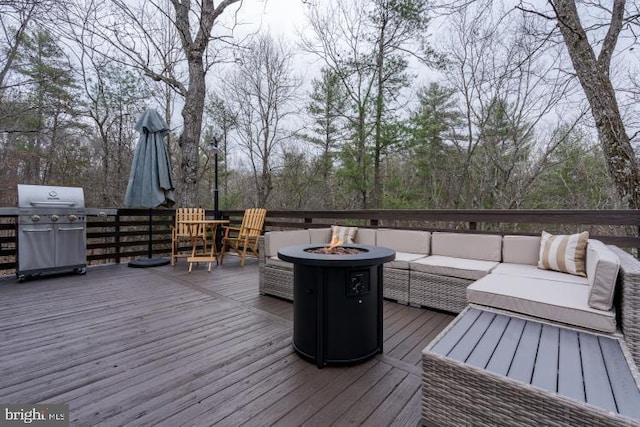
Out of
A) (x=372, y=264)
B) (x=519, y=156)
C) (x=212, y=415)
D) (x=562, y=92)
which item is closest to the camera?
(x=212, y=415)

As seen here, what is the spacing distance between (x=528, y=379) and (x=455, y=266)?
176 cm

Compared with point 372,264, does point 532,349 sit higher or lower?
lower

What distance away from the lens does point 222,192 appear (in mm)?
10961

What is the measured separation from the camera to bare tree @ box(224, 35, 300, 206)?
371 inches

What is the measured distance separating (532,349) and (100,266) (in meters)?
5.76

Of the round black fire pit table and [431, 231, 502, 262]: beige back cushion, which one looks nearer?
the round black fire pit table

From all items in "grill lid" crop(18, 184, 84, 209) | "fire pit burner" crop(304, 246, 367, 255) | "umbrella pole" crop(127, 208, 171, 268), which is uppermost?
"grill lid" crop(18, 184, 84, 209)

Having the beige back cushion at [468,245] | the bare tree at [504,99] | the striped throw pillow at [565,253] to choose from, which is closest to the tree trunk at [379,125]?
the bare tree at [504,99]

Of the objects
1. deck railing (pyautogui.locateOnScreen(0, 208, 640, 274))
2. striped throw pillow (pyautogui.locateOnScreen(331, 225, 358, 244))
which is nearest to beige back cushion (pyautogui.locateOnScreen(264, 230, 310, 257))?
striped throw pillow (pyautogui.locateOnScreen(331, 225, 358, 244))

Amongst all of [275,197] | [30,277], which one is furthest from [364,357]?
[275,197]

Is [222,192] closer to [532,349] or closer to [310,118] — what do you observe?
[310,118]

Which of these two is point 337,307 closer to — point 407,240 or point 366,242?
point 407,240

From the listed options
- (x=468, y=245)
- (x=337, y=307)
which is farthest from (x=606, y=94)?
(x=337, y=307)

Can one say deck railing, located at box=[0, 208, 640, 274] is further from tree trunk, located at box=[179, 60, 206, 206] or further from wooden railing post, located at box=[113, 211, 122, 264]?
tree trunk, located at box=[179, 60, 206, 206]
